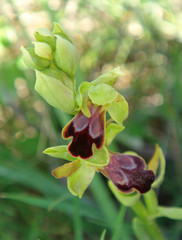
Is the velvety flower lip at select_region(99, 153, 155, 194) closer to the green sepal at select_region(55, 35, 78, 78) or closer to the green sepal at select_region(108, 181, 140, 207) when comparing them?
the green sepal at select_region(108, 181, 140, 207)

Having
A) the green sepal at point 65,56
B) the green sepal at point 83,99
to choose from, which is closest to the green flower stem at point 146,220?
the green sepal at point 83,99

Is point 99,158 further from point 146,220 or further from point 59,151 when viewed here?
point 146,220

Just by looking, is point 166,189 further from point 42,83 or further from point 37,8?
point 37,8

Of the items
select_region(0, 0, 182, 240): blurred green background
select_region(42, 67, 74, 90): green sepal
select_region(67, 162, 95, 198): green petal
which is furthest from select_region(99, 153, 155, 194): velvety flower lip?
select_region(0, 0, 182, 240): blurred green background

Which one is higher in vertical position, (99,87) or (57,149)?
(99,87)

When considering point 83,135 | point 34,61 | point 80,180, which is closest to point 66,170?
point 80,180

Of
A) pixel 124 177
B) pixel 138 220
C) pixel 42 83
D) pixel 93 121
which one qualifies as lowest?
pixel 138 220

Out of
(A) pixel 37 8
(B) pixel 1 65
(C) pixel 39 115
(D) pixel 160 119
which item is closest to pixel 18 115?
(C) pixel 39 115
